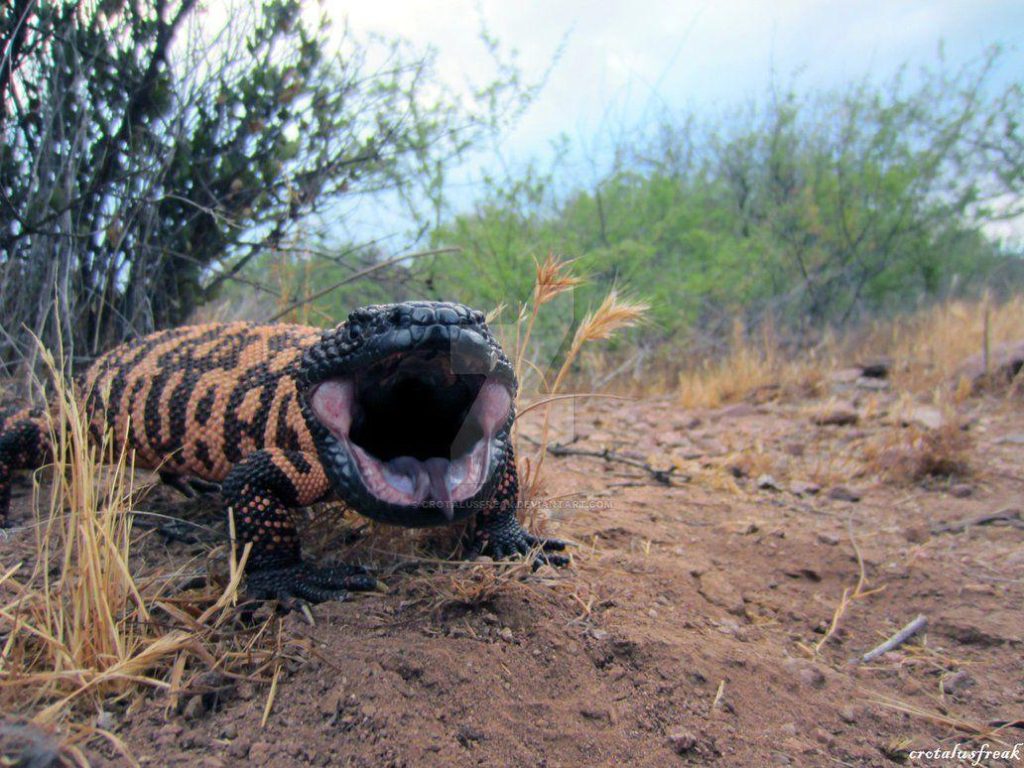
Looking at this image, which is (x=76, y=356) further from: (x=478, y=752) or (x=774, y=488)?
(x=774, y=488)

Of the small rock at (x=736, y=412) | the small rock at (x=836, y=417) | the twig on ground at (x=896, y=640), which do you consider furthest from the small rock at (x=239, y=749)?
the small rock at (x=736, y=412)

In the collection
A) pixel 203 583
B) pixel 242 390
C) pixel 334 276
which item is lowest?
pixel 203 583

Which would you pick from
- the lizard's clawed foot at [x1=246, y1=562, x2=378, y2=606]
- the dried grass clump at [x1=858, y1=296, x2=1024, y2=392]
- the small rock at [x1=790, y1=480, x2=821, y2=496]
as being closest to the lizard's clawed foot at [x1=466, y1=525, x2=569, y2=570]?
the lizard's clawed foot at [x1=246, y1=562, x2=378, y2=606]

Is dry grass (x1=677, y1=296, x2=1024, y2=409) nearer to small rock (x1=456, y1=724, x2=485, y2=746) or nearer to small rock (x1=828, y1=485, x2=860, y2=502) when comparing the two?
small rock (x1=828, y1=485, x2=860, y2=502)

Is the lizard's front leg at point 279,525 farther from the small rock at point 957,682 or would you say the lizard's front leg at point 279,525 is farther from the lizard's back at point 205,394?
the small rock at point 957,682

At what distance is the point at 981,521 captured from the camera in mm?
2770

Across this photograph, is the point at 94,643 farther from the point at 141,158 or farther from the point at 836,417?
the point at 836,417

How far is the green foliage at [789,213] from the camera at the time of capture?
254 inches

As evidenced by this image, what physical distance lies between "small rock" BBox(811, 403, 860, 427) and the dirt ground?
46.6 inches

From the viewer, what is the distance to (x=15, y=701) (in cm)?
124

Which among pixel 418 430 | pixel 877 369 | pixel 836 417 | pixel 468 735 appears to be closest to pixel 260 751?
pixel 468 735

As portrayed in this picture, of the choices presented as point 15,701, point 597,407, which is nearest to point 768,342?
point 597,407

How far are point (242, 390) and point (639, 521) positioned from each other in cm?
147

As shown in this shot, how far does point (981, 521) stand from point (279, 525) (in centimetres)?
261
